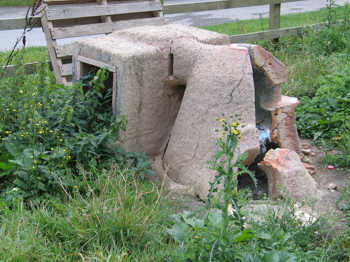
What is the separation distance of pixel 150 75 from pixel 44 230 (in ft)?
5.58

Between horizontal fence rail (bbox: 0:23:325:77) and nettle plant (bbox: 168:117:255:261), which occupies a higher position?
horizontal fence rail (bbox: 0:23:325:77)

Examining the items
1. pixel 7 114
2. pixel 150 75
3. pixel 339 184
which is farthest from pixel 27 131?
pixel 339 184

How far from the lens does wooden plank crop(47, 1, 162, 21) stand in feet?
17.6

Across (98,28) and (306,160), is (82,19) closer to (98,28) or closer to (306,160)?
(98,28)

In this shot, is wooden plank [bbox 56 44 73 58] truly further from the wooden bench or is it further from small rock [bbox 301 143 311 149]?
small rock [bbox 301 143 311 149]

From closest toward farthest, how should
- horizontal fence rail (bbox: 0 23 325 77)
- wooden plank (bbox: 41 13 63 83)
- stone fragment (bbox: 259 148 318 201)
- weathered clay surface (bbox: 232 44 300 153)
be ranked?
stone fragment (bbox: 259 148 318 201) → weathered clay surface (bbox: 232 44 300 153) → wooden plank (bbox: 41 13 63 83) → horizontal fence rail (bbox: 0 23 325 77)

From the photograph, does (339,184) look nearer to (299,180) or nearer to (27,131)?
(299,180)

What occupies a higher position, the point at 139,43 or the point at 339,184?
the point at 139,43

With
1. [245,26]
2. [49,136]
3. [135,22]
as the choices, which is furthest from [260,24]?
[49,136]

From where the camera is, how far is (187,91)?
3.86 meters

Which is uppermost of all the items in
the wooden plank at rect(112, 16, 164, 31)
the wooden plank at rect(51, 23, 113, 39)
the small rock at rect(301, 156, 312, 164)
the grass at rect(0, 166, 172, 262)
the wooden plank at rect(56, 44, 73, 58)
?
the wooden plank at rect(112, 16, 164, 31)

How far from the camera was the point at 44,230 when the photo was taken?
2824 mm

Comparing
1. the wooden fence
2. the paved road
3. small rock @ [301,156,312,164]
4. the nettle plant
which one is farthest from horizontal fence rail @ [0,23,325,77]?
the nettle plant

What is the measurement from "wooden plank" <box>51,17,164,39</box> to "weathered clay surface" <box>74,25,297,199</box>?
4.05ft
